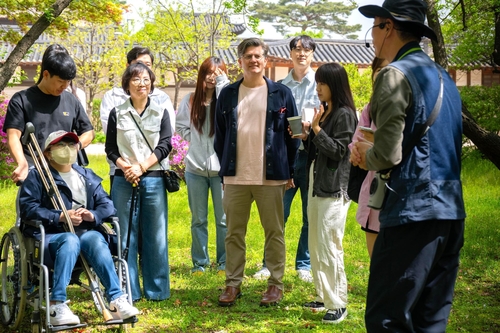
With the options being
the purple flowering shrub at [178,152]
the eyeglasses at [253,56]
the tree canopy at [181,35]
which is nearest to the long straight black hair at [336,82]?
the eyeglasses at [253,56]

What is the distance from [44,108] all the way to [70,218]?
3.35 feet

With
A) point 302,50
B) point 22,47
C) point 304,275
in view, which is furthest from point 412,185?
point 22,47

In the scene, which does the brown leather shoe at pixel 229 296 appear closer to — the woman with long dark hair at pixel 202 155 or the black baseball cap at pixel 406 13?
the woman with long dark hair at pixel 202 155

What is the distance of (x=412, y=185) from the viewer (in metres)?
2.98

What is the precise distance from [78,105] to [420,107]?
10.7 ft

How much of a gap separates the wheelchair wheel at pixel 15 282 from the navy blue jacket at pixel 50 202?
12cm

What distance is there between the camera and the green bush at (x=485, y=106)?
11719 mm

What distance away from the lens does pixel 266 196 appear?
536cm

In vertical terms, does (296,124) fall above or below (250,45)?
below

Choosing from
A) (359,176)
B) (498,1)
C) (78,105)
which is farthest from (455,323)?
(78,105)

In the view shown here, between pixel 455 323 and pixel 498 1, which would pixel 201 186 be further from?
pixel 498 1

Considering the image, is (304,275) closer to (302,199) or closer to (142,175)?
(302,199)

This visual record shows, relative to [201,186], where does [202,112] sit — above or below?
above

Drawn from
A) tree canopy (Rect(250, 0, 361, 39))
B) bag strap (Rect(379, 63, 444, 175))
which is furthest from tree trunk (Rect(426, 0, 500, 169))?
tree canopy (Rect(250, 0, 361, 39))
